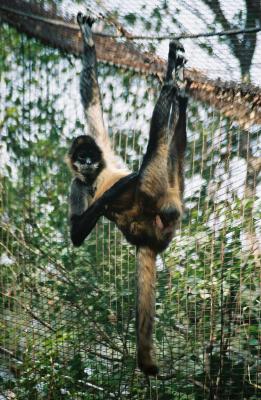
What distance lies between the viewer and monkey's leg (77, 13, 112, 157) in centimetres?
437

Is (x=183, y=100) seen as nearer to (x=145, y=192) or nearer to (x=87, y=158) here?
(x=145, y=192)

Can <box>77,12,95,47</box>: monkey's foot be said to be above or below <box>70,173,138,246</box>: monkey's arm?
above

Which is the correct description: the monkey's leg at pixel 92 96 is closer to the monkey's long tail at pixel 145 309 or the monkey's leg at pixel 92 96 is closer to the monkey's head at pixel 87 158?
the monkey's head at pixel 87 158

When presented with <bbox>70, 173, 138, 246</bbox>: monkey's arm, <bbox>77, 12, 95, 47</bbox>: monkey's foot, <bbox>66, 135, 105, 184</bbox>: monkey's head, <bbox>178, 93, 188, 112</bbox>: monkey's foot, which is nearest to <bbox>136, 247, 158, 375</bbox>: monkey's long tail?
<bbox>70, 173, 138, 246</bbox>: monkey's arm

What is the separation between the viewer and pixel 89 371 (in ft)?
15.4

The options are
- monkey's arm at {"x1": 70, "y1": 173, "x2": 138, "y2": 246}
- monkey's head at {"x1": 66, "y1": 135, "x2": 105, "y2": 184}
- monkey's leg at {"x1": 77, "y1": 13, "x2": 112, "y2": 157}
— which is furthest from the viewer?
monkey's leg at {"x1": 77, "y1": 13, "x2": 112, "y2": 157}

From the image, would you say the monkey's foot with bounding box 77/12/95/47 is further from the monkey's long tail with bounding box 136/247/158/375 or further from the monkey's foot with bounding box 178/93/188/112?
the monkey's long tail with bounding box 136/247/158/375

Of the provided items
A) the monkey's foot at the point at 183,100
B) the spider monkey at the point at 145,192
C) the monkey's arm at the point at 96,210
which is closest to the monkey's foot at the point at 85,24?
the spider monkey at the point at 145,192

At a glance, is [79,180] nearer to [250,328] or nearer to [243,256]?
[243,256]

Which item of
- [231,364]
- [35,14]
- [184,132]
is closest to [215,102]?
[184,132]

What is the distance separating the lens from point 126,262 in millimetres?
4602

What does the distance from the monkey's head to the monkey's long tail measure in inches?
28.8

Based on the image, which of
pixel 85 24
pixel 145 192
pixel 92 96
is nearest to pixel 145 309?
pixel 145 192

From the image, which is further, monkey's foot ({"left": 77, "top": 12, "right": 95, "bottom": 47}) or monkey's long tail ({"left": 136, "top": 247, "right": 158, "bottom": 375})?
monkey's foot ({"left": 77, "top": 12, "right": 95, "bottom": 47})
